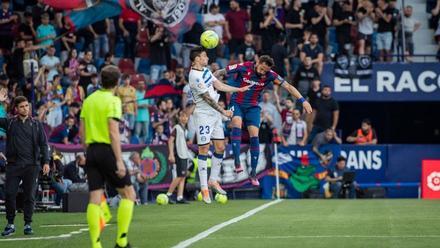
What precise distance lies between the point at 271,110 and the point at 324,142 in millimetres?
1790

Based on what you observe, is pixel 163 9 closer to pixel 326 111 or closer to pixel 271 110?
pixel 271 110

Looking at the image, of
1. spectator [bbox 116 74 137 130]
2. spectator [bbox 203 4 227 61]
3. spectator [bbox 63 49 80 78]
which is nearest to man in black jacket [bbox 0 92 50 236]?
spectator [bbox 116 74 137 130]

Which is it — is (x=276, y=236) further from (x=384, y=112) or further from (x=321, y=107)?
(x=384, y=112)

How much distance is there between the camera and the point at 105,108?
460 inches

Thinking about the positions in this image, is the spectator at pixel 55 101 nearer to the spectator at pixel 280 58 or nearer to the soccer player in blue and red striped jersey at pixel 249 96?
the spectator at pixel 280 58

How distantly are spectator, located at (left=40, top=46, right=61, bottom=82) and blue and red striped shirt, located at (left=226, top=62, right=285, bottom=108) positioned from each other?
34.3 feet

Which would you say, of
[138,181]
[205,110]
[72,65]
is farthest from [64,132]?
[205,110]

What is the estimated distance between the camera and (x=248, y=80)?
66.5 feet

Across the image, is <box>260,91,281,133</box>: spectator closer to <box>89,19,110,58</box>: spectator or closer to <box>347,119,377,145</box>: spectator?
<box>347,119,377,145</box>: spectator

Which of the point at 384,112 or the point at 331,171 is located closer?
the point at 331,171

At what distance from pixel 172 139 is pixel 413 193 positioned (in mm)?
8770

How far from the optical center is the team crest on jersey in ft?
91.6

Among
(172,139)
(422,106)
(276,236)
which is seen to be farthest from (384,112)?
(276,236)

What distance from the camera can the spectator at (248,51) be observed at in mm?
30734
